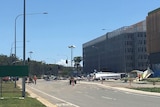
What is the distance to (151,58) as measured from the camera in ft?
482

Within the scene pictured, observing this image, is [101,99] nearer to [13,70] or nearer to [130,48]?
[13,70]

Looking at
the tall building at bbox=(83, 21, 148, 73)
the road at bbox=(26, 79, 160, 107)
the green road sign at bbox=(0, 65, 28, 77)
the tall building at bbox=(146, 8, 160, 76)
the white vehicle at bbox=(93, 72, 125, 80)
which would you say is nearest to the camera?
the road at bbox=(26, 79, 160, 107)

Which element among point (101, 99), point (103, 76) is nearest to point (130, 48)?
point (103, 76)

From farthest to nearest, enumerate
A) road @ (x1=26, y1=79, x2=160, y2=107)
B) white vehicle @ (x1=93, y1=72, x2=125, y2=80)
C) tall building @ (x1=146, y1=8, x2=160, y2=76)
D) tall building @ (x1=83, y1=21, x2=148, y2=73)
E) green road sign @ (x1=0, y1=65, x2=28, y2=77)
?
tall building @ (x1=83, y1=21, x2=148, y2=73) < tall building @ (x1=146, y1=8, x2=160, y2=76) < white vehicle @ (x1=93, y1=72, x2=125, y2=80) < green road sign @ (x1=0, y1=65, x2=28, y2=77) < road @ (x1=26, y1=79, x2=160, y2=107)

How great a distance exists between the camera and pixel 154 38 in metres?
142

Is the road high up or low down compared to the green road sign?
down

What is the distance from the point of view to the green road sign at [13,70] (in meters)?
32.8

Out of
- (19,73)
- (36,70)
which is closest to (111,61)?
(36,70)

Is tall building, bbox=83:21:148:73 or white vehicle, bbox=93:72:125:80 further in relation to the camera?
tall building, bbox=83:21:148:73

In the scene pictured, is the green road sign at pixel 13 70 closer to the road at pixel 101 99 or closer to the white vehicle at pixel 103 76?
the road at pixel 101 99

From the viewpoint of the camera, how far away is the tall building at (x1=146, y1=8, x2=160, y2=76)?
14025 centimetres

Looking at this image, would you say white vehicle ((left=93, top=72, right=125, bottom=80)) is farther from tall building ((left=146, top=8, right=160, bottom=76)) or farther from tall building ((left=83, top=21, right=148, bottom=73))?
tall building ((left=83, top=21, right=148, bottom=73))

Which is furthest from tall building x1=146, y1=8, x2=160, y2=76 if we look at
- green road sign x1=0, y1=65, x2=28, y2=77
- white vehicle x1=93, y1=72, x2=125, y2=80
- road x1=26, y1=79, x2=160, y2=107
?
green road sign x1=0, y1=65, x2=28, y2=77

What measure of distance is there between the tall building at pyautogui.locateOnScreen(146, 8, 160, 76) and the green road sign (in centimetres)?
10739
